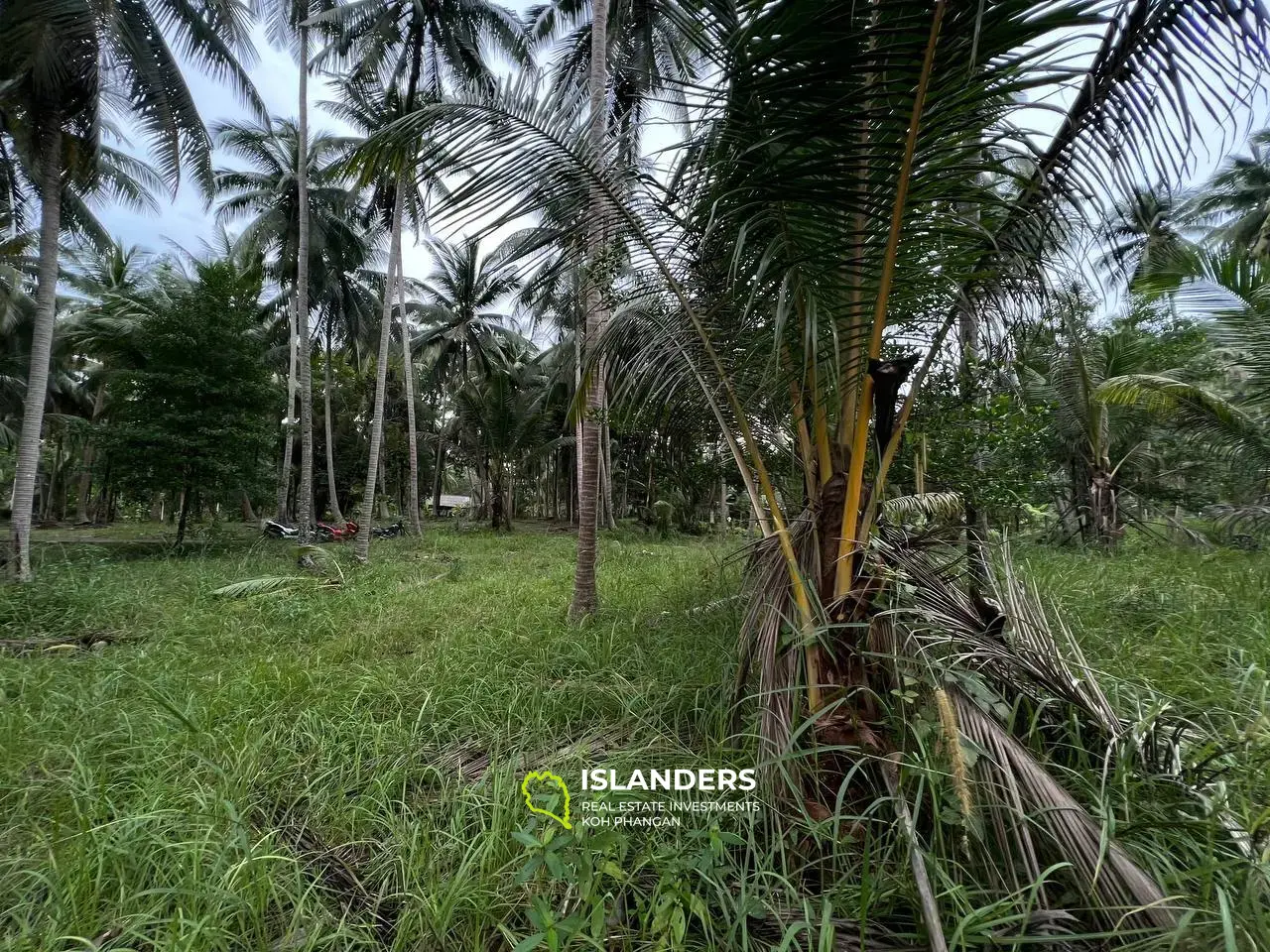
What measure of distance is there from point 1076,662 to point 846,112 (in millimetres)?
1871

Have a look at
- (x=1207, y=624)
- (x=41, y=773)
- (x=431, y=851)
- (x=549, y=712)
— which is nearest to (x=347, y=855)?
(x=431, y=851)

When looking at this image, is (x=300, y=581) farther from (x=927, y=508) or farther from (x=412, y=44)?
(x=412, y=44)

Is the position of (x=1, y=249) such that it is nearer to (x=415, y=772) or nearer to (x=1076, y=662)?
(x=415, y=772)

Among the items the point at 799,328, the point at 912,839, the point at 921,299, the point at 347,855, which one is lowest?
the point at 347,855

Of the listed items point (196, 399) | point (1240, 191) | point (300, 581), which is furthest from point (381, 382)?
point (1240, 191)

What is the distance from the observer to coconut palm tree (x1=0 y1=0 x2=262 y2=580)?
548 centimetres

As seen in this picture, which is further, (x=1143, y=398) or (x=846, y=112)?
(x=1143, y=398)

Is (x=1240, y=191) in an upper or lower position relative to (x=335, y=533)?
upper

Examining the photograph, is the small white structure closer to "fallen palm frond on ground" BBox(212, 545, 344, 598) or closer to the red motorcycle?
the red motorcycle

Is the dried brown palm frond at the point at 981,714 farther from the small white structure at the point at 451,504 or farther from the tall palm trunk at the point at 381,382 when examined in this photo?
the small white structure at the point at 451,504

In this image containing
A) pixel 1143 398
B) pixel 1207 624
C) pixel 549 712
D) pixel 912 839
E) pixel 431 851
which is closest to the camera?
pixel 912 839

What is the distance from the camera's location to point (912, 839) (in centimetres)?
117

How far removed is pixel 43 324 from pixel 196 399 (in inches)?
106

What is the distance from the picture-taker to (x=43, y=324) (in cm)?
608
